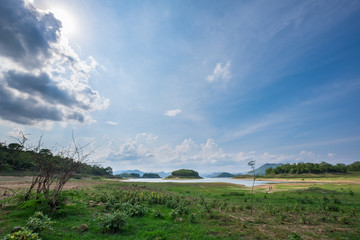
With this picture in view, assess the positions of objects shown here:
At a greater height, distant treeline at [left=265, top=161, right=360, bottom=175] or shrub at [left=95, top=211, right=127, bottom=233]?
distant treeline at [left=265, top=161, right=360, bottom=175]

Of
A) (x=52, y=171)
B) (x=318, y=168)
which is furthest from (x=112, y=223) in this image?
(x=318, y=168)

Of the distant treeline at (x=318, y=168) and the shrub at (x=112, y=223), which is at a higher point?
the distant treeline at (x=318, y=168)

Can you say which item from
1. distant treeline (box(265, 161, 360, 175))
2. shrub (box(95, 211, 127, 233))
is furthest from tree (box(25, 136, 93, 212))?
distant treeline (box(265, 161, 360, 175))

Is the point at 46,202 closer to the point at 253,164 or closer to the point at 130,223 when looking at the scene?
the point at 130,223

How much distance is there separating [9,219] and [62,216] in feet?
7.90

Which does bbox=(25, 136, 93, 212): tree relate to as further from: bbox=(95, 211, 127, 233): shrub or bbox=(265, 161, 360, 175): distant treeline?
bbox=(265, 161, 360, 175): distant treeline

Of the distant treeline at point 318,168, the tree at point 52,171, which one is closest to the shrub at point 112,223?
the tree at point 52,171

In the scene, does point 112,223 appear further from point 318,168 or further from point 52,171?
point 318,168

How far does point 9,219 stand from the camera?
893 cm

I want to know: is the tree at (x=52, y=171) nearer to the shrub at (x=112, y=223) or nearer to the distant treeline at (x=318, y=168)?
the shrub at (x=112, y=223)

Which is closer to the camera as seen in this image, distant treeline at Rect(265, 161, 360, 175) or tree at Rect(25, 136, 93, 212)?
tree at Rect(25, 136, 93, 212)

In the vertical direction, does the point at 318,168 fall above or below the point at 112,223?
above

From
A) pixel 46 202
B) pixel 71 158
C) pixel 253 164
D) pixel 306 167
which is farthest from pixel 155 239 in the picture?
pixel 306 167

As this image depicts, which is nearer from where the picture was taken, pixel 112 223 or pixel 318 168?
pixel 112 223
